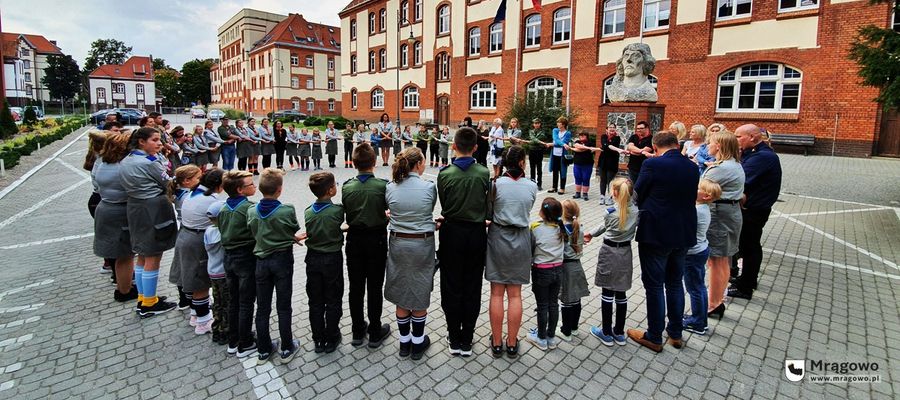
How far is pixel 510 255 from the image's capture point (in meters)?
3.76

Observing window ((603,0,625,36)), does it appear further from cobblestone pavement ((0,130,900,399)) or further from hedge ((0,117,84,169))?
hedge ((0,117,84,169))

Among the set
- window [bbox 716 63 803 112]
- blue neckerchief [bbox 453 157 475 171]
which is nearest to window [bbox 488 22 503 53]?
window [bbox 716 63 803 112]

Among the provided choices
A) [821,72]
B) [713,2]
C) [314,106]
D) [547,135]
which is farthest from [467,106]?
[314,106]

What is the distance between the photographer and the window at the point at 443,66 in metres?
34.7

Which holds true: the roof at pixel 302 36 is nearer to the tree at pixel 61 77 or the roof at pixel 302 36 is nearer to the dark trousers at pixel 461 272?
the tree at pixel 61 77

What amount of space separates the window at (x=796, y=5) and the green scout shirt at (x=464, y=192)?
21.1 m

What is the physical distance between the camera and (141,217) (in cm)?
453

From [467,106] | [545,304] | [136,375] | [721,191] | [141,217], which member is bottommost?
[136,375]

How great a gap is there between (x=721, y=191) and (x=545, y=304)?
6.74ft

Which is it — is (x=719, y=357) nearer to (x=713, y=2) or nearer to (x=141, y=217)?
(x=141, y=217)

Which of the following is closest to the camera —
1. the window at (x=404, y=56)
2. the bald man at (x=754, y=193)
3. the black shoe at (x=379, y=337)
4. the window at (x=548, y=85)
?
the black shoe at (x=379, y=337)

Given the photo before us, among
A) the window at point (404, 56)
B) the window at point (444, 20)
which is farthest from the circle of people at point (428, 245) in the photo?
the window at point (404, 56)

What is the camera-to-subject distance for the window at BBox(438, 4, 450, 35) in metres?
34.1

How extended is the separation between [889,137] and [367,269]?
2162cm
